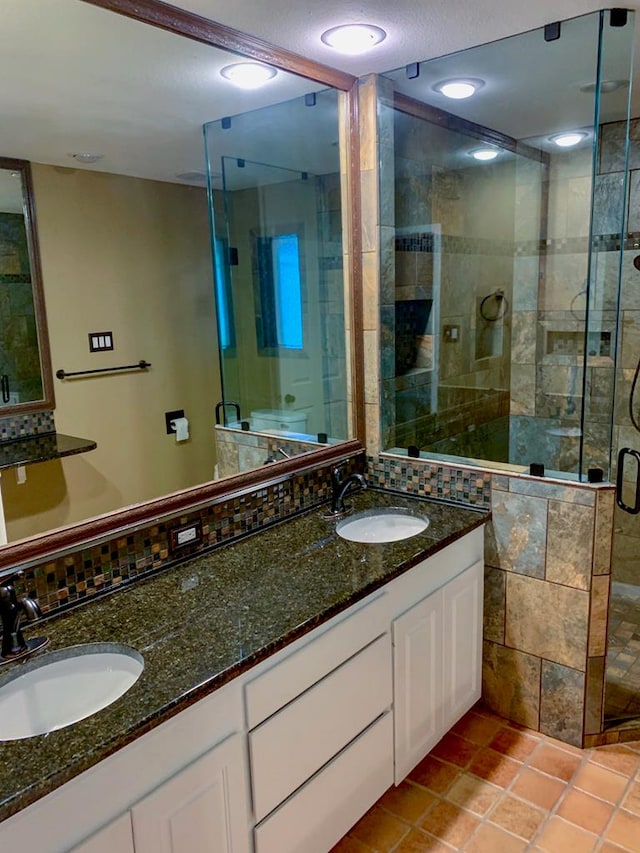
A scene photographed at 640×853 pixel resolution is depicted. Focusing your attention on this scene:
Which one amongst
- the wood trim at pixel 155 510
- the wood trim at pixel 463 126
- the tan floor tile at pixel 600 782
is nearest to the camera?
the wood trim at pixel 155 510

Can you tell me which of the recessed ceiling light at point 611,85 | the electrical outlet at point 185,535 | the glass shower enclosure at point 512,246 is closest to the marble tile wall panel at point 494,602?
the glass shower enclosure at point 512,246

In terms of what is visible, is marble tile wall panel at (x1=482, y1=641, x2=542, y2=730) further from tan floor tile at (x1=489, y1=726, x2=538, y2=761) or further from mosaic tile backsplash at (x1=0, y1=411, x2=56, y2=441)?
mosaic tile backsplash at (x1=0, y1=411, x2=56, y2=441)

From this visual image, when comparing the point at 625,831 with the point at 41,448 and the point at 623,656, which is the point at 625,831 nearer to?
the point at 623,656

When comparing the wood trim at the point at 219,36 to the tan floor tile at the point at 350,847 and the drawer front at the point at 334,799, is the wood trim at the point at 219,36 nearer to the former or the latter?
the drawer front at the point at 334,799

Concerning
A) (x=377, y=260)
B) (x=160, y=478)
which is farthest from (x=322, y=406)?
(x=160, y=478)

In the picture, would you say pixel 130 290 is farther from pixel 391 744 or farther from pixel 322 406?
pixel 391 744

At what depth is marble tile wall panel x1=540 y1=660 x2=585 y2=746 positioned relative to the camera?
90.3 inches

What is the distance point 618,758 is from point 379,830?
0.91 meters

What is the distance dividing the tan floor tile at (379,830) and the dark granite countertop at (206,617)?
0.84 m

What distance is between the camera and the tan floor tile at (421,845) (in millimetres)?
1931

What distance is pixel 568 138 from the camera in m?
3.04

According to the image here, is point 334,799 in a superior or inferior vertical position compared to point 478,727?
superior

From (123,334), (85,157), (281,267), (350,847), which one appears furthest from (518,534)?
(85,157)

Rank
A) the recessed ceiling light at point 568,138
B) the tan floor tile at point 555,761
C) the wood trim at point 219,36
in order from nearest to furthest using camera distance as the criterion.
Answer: the wood trim at point 219,36 → the tan floor tile at point 555,761 → the recessed ceiling light at point 568,138
